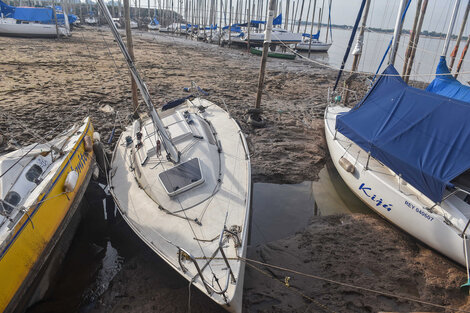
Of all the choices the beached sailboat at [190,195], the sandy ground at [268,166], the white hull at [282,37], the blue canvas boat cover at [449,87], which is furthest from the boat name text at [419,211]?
the white hull at [282,37]

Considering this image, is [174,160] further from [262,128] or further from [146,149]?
[262,128]

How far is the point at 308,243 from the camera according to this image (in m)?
6.44

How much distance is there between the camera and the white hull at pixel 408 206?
5680 mm

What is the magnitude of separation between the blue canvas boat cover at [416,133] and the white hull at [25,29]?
112 feet

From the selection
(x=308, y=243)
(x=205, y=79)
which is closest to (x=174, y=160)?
(x=308, y=243)

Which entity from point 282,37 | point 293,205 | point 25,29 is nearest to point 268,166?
point 293,205

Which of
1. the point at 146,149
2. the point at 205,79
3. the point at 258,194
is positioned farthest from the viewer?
the point at 205,79

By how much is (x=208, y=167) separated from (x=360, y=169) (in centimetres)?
423

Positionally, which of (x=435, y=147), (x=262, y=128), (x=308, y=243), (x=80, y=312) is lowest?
(x=80, y=312)

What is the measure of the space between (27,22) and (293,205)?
3625 centimetres

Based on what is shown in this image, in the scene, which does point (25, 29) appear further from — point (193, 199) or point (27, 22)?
point (193, 199)

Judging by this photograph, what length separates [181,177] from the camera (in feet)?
20.7

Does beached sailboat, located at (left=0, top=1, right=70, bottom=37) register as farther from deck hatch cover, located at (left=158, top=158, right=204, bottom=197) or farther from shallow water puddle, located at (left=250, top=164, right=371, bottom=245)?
shallow water puddle, located at (left=250, top=164, right=371, bottom=245)

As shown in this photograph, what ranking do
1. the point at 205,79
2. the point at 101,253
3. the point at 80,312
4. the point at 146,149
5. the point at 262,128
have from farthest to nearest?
the point at 205,79 → the point at 262,128 → the point at 146,149 → the point at 101,253 → the point at 80,312
